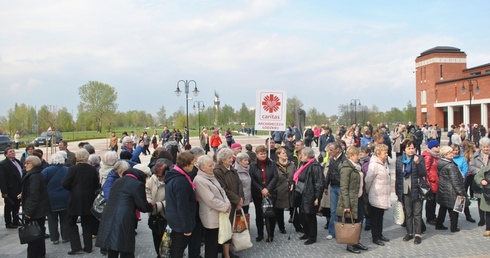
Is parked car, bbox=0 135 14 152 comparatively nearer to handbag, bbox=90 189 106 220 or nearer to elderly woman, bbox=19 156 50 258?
elderly woman, bbox=19 156 50 258

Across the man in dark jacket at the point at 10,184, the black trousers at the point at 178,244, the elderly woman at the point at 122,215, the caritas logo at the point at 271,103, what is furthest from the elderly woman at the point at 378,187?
the man in dark jacket at the point at 10,184

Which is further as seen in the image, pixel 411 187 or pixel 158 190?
pixel 411 187

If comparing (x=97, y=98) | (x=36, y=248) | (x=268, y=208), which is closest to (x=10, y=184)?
(x=36, y=248)

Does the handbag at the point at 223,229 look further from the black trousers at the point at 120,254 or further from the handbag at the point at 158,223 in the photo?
the black trousers at the point at 120,254

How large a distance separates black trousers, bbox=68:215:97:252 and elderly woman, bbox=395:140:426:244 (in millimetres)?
5672

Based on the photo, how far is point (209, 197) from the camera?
5887 millimetres

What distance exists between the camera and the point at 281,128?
9.18 m

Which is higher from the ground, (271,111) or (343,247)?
(271,111)

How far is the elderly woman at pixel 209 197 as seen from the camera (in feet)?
19.4

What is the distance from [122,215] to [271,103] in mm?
4677

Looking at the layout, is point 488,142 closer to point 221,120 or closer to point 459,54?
point 459,54

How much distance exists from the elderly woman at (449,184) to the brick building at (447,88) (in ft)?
175

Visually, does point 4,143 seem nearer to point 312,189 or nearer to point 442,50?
point 312,189

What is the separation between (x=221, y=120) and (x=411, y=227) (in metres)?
109
